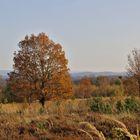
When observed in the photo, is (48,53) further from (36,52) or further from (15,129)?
(15,129)

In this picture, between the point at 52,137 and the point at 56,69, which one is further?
the point at 56,69

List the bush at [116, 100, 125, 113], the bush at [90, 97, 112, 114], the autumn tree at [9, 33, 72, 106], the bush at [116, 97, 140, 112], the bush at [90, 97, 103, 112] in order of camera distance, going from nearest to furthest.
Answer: the bush at [90, 97, 112, 114]
the bush at [116, 100, 125, 113]
the bush at [116, 97, 140, 112]
the bush at [90, 97, 103, 112]
the autumn tree at [9, 33, 72, 106]

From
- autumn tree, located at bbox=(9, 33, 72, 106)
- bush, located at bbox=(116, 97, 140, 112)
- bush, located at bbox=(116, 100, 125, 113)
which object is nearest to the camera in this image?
bush, located at bbox=(116, 100, 125, 113)

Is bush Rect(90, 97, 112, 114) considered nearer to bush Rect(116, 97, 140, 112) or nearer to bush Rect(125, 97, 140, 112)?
bush Rect(116, 97, 140, 112)

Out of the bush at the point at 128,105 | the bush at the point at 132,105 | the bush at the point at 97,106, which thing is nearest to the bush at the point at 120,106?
the bush at the point at 128,105

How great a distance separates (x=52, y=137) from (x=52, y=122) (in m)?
2.58

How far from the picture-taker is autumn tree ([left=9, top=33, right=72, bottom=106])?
41219 millimetres

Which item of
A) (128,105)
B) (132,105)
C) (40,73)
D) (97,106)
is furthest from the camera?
(40,73)

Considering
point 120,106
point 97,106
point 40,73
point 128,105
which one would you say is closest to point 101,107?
point 97,106

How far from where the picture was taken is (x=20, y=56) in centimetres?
4222

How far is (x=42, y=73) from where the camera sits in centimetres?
4231

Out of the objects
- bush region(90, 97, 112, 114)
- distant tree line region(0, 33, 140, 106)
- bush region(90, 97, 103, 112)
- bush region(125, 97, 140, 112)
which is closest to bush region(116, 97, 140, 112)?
bush region(125, 97, 140, 112)

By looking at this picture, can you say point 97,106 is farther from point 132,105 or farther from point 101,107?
point 132,105

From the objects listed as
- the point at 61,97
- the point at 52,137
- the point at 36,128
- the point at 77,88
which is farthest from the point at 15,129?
the point at 77,88
